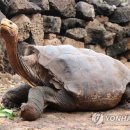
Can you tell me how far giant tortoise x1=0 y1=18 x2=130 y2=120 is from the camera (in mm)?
3582

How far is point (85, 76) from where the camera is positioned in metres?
3.71

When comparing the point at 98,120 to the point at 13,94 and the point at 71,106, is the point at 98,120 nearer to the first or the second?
the point at 71,106

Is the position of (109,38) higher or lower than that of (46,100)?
lower

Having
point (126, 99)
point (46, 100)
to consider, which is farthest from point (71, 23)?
point (46, 100)

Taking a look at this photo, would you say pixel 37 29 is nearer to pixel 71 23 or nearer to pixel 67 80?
pixel 71 23

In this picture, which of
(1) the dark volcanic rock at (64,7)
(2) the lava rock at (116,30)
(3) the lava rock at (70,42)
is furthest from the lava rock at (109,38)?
(1) the dark volcanic rock at (64,7)

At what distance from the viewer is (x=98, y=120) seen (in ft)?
11.1

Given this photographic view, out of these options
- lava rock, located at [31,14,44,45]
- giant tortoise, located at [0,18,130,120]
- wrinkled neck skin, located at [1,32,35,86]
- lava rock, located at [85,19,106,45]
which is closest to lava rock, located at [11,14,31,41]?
lava rock, located at [31,14,44,45]

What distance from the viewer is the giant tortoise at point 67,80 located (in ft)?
11.8

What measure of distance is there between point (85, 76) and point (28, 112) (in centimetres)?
A: 70

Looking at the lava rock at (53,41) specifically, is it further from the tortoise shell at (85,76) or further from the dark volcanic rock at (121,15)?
the tortoise shell at (85,76)

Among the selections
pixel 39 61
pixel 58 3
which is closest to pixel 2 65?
pixel 58 3

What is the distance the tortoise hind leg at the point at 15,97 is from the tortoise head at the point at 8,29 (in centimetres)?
78

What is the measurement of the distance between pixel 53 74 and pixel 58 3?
157 inches
